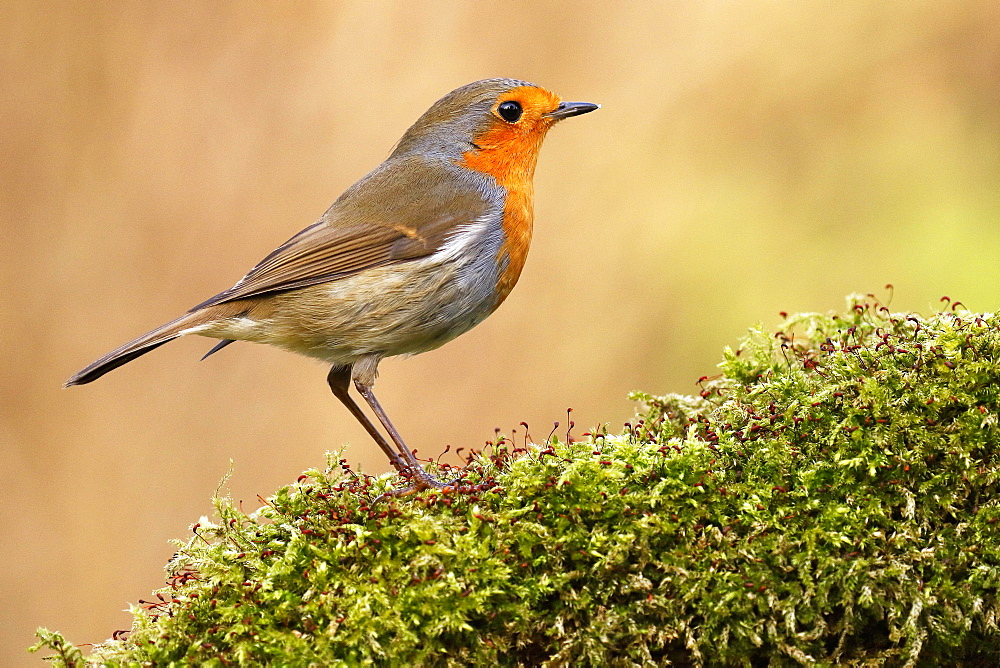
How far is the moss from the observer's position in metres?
1.97

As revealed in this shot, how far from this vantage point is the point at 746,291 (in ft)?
21.5

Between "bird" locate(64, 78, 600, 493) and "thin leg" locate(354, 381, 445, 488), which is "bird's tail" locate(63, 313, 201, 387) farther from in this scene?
"thin leg" locate(354, 381, 445, 488)

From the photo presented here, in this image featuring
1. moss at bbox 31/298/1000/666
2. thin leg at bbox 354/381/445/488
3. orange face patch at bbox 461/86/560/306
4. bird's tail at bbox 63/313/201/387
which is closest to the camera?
moss at bbox 31/298/1000/666

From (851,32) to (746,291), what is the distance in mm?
2170

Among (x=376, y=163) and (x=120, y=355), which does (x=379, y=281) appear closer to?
(x=120, y=355)

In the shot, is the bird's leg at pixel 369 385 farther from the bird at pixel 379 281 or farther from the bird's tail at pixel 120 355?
the bird's tail at pixel 120 355

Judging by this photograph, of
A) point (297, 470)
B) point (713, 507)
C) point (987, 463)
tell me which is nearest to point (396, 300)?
point (713, 507)

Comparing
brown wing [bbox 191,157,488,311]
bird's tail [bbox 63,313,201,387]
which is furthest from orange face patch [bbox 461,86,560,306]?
bird's tail [bbox 63,313,201,387]

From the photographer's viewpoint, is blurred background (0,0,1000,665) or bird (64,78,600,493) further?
blurred background (0,0,1000,665)

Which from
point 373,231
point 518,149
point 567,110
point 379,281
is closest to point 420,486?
point 379,281

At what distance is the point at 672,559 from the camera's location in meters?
2.05

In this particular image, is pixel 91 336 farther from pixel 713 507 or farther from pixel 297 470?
pixel 713 507

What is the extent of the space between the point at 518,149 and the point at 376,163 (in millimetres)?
2914

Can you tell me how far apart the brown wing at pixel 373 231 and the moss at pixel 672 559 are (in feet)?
4.38
